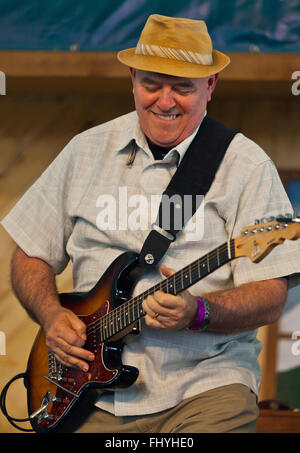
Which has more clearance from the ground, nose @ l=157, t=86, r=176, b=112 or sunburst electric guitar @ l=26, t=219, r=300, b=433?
nose @ l=157, t=86, r=176, b=112

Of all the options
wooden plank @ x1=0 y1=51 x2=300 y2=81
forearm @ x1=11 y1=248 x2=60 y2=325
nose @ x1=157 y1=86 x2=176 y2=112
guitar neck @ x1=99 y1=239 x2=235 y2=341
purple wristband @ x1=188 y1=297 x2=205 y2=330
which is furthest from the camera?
wooden plank @ x1=0 y1=51 x2=300 y2=81

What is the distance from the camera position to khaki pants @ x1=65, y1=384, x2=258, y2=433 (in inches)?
81.3

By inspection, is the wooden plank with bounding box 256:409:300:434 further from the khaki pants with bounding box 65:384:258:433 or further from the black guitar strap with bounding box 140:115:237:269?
the black guitar strap with bounding box 140:115:237:269

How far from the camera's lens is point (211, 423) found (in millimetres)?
2062

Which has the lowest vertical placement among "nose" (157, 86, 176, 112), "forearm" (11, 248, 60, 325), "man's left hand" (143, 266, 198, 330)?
"forearm" (11, 248, 60, 325)

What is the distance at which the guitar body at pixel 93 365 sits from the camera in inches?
87.5

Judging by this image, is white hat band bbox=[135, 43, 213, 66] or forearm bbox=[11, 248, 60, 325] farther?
forearm bbox=[11, 248, 60, 325]

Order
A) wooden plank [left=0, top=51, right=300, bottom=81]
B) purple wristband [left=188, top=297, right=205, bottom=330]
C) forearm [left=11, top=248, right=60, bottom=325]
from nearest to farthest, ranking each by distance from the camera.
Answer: purple wristband [left=188, top=297, right=205, bottom=330]
forearm [left=11, top=248, right=60, bottom=325]
wooden plank [left=0, top=51, right=300, bottom=81]

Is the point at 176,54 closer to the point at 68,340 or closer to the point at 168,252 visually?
the point at 168,252

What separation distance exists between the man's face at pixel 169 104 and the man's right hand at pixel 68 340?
0.57m

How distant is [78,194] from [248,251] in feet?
2.44

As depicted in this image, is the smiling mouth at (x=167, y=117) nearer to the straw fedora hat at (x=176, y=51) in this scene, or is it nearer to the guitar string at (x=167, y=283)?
the straw fedora hat at (x=176, y=51)

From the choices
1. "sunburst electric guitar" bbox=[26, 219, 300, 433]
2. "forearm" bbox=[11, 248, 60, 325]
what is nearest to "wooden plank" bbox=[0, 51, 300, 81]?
"forearm" bbox=[11, 248, 60, 325]

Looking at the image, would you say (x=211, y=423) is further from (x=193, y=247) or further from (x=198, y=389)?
(x=193, y=247)
